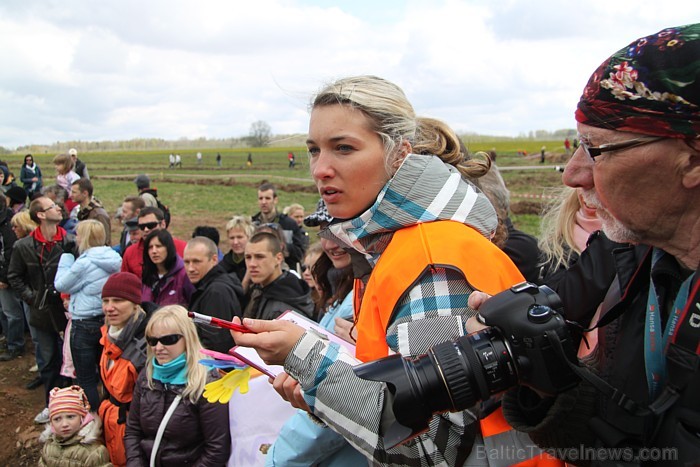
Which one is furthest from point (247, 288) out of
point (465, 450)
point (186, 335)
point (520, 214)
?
point (520, 214)

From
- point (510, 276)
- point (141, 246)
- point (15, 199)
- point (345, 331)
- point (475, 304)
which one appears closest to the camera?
point (475, 304)

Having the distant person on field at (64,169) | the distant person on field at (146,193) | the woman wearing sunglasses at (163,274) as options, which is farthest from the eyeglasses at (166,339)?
the distant person on field at (64,169)

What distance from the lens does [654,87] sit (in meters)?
1.20

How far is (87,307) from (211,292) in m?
1.79

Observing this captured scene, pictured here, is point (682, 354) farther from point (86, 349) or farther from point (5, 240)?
point (5, 240)

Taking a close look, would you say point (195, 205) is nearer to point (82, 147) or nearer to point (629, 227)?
point (629, 227)

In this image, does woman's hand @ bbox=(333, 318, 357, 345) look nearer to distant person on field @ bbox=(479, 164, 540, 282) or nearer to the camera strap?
distant person on field @ bbox=(479, 164, 540, 282)

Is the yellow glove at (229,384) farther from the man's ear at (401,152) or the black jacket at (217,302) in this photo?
the black jacket at (217,302)

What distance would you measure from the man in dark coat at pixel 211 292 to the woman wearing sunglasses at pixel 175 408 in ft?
1.86

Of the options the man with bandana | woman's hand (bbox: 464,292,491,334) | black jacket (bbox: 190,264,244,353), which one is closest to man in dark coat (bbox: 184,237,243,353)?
black jacket (bbox: 190,264,244,353)

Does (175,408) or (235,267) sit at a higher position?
(235,267)

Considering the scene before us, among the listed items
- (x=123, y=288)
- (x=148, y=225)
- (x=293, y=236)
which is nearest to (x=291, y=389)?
(x=123, y=288)

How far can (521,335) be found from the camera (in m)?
1.26

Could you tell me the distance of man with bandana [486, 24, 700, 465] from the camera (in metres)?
1.13
